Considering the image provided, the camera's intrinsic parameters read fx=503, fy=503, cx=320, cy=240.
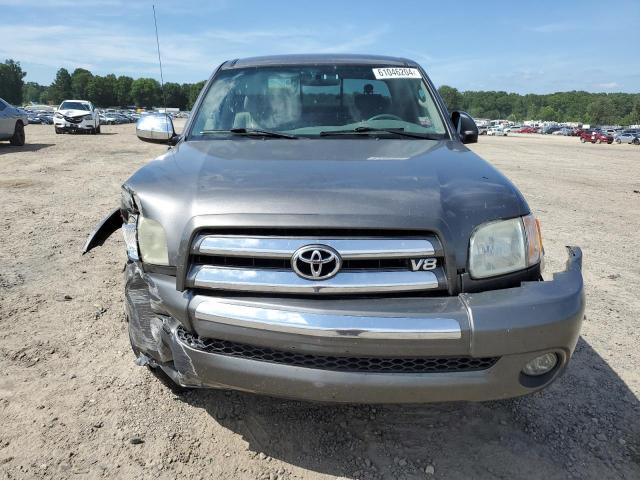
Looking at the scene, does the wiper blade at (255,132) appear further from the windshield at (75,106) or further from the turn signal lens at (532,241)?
the windshield at (75,106)

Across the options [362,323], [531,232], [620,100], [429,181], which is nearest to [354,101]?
[429,181]

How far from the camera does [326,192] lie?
6.78ft

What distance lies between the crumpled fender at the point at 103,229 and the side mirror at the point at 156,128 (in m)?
1.18

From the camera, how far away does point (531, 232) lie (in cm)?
219

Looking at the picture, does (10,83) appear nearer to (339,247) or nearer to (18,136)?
(18,136)

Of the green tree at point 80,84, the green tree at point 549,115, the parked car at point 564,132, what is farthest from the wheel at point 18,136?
the green tree at point 549,115

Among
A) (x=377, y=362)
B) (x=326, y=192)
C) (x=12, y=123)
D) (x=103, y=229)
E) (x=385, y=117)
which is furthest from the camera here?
(x=12, y=123)

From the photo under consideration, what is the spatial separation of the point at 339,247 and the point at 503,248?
71 cm

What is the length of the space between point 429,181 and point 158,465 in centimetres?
175

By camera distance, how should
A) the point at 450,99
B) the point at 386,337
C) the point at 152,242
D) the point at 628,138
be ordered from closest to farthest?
1. the point at 386,337
2. the point at 152,242
3. the point at 628,138
4. the point at 450,99

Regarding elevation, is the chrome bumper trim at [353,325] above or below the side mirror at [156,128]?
below

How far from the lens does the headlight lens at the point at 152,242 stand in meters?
2.13

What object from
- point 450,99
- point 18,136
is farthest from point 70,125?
point 450,99

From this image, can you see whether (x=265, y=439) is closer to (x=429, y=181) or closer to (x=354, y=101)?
(x=429, y=181)
